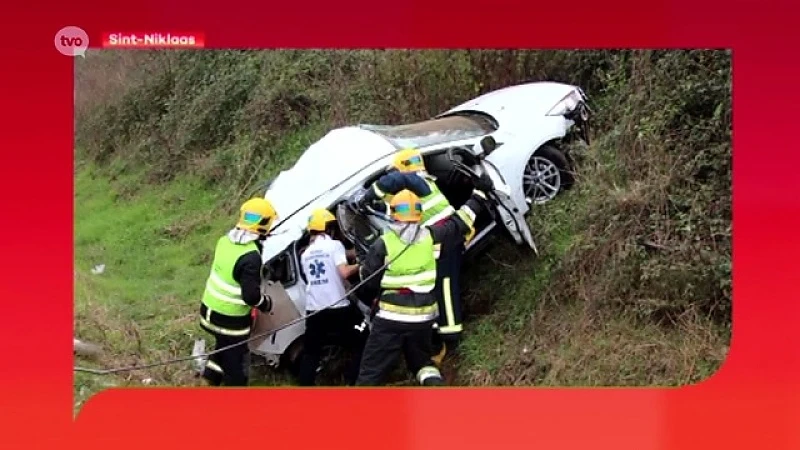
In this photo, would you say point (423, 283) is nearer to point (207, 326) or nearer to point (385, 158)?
point (385, 158)

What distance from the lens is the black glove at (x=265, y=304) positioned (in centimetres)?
381

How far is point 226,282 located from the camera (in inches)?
150

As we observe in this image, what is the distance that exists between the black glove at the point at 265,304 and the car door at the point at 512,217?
99 cm

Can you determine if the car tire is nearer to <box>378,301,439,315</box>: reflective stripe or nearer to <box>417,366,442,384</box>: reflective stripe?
<box>378,301,439,315</box>: reflective stripe

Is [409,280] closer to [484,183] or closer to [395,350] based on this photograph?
[395,350]

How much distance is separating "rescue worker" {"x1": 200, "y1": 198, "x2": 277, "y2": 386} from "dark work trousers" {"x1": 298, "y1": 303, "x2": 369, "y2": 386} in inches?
8.9

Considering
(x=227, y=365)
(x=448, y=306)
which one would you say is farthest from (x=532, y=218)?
(x=227, y=365)

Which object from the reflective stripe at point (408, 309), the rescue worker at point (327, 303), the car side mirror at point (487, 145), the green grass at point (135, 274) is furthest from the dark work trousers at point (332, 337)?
the car side mirror at point (487, 145)

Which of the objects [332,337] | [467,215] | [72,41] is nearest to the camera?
[72,41]

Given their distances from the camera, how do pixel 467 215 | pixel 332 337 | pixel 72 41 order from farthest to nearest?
pixel 467 215 → pixel 332 337 → pixel 72 41

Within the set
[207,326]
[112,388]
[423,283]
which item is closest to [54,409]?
[112,388]

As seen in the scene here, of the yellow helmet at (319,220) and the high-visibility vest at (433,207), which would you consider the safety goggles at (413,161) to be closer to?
the high-visibility vest at (433,207)

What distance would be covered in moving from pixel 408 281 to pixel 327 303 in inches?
13.2

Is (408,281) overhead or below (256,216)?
below
